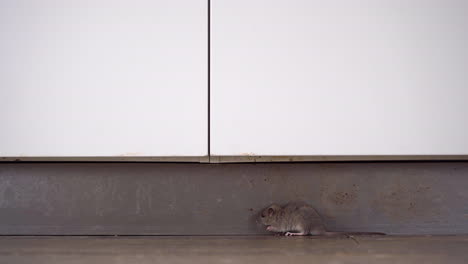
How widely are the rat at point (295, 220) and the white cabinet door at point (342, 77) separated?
305 mm

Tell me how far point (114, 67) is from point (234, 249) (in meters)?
1.05

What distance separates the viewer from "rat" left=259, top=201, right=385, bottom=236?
2098 millimetres

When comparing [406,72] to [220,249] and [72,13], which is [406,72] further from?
[72,13]

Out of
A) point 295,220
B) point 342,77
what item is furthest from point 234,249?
point 342,77

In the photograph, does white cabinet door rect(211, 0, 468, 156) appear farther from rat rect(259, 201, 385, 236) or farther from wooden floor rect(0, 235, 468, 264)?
wooden floor rect(0, 235, 468, 264)

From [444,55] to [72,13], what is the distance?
1.86 metres

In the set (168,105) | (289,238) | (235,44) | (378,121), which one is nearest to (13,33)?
(168,105)

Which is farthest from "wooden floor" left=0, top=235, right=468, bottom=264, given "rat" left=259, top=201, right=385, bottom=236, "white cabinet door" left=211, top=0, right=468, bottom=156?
"white cabinet door" left=211, top=0, right=468, bottom=156

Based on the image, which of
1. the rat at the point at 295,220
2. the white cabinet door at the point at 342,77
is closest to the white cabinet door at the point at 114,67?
the white cabinet door at the point at 342,77

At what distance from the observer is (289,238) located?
2.09 m

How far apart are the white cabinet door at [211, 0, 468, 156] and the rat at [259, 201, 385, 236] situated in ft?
1.00

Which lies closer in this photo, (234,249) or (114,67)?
(234,249)

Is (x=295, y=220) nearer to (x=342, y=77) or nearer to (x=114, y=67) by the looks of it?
(x=342, y=77)

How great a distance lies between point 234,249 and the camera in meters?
1.90
